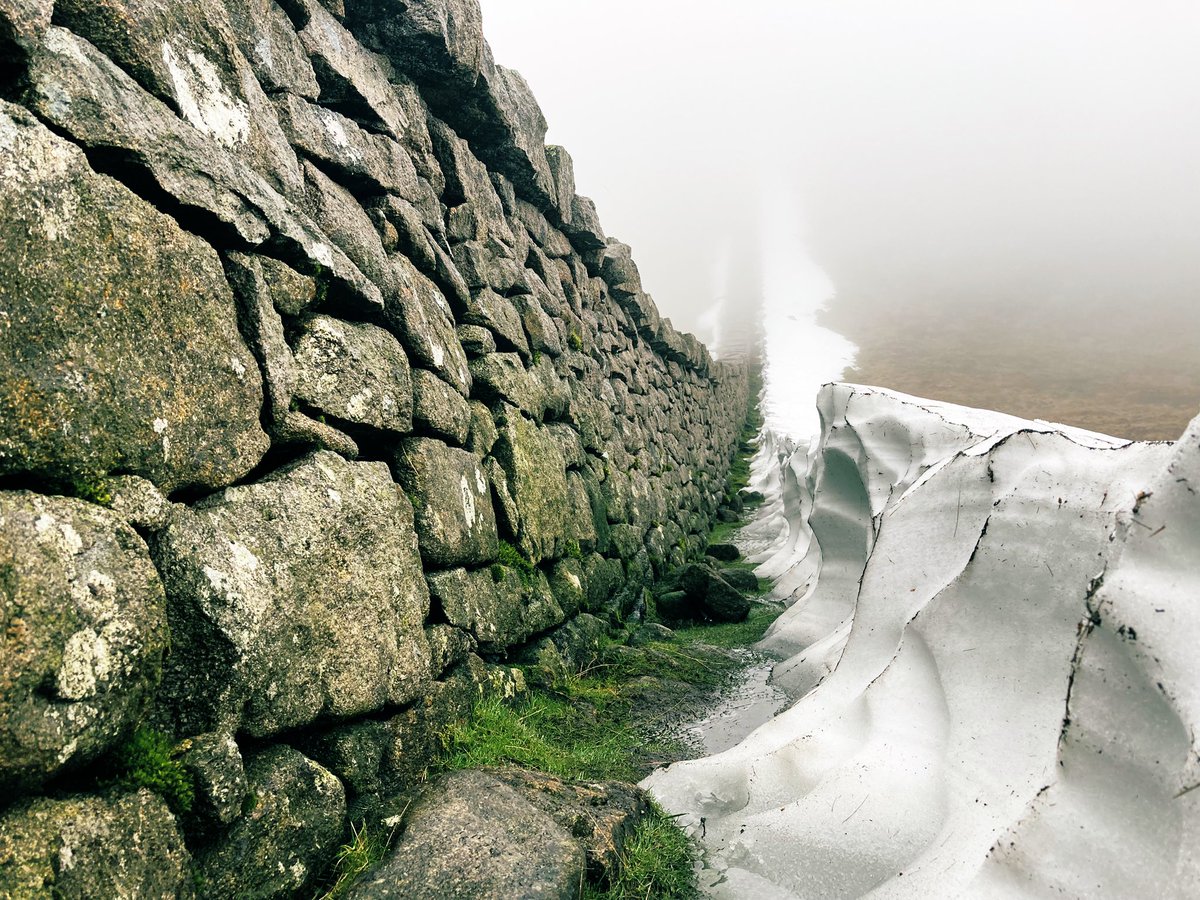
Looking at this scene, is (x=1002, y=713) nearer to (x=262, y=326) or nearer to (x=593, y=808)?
(x=593, y=808)

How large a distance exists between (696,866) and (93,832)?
1960mm

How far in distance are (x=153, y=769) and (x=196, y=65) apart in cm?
230

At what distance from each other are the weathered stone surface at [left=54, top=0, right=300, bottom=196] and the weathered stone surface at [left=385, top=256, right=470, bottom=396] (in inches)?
28.2

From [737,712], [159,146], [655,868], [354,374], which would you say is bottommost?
[737,712]

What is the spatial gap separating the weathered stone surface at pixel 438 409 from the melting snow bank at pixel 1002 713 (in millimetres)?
2041

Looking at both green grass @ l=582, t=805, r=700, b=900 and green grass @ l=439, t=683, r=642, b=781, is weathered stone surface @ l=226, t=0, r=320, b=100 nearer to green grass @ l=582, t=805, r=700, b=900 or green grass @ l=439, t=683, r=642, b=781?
green grass @ l=439, t=683, r=642, b=781

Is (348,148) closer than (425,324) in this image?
Yes

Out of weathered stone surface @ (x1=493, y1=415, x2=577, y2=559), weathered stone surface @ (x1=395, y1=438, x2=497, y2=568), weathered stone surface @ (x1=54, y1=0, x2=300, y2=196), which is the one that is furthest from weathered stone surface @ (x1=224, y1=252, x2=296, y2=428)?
weathered stone surface @ (x1=493, y1=415, x2=577, y2=559)

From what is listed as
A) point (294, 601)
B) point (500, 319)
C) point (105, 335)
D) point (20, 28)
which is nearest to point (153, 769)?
point (294, 601)

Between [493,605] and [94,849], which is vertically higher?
[94,849]

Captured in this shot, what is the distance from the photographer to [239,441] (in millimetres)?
2268

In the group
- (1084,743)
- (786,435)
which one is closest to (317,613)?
(1084,743)

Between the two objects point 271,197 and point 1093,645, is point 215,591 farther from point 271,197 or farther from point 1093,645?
point 1093,645

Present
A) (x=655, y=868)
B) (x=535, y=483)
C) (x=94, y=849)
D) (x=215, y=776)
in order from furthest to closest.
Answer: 1. (x=535, y=483)
2. (x=655, y=868)
3. (x=215, y=776)
4. (x=94, y=849)
